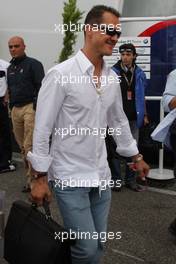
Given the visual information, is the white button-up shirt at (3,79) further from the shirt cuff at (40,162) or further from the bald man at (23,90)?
the shirt cuff at (40,162)

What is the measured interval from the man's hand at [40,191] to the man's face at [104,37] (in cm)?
76

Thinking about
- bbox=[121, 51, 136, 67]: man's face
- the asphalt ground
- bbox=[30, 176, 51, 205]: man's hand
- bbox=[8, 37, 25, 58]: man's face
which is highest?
bbox=[8, 37, 25, 58]: man's face

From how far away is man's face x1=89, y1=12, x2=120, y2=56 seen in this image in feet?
8.66

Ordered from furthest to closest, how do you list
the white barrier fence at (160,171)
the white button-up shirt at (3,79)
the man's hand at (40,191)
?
the white button-up shirt at (3,79), the white barrier fence at (160,171), the man's hand at (40,191)

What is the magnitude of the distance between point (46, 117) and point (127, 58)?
332cm

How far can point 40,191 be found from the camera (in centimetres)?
263

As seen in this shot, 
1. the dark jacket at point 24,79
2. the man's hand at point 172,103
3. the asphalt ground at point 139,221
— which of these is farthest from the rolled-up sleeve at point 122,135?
the dark jacket at point 24,79

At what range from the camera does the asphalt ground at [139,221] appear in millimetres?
3953

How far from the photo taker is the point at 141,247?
4121 millimetres

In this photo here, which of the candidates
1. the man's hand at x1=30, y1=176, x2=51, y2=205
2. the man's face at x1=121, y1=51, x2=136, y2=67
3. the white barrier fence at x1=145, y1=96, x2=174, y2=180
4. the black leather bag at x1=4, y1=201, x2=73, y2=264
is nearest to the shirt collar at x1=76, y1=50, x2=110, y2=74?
the man's hand at x1=30, y1=176, x2=51, y2=205

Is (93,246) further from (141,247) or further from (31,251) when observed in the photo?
(141,247)

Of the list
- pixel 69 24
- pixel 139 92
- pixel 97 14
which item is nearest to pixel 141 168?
pixel 97 14

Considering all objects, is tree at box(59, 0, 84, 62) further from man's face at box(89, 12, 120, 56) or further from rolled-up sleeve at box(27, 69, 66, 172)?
rolled-up sleeve at box(27, 69, 66, 172)

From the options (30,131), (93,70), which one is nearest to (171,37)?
(30,131)
